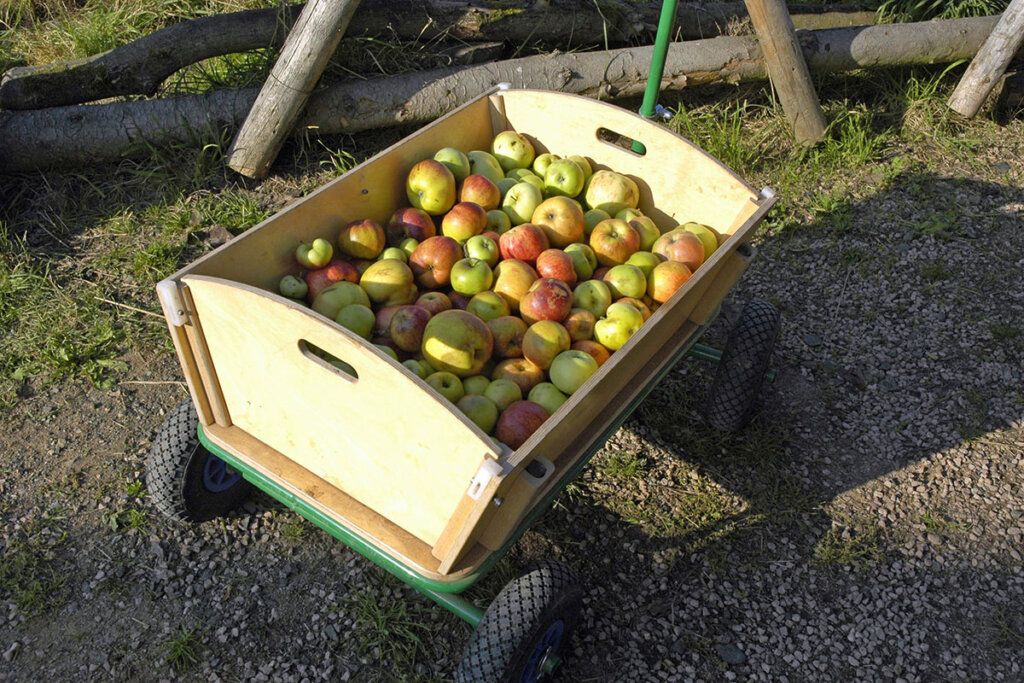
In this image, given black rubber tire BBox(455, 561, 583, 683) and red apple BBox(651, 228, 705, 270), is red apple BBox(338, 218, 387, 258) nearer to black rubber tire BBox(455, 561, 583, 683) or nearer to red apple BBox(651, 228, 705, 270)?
red apple BBox(651, 228, 705, 270)

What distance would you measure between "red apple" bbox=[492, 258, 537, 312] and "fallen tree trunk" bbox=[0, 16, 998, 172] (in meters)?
2.01

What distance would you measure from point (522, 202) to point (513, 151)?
12.9 inches

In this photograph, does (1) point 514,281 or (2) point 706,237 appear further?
(2) point 706,237

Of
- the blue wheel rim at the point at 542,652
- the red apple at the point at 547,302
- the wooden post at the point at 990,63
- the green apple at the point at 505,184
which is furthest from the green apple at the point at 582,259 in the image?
the wooden post at the point at 990,63

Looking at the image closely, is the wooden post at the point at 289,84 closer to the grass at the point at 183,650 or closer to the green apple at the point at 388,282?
the green apple at the point at 388,282

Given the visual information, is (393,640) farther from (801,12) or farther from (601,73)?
(801,12)

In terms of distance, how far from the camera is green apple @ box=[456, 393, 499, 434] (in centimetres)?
240

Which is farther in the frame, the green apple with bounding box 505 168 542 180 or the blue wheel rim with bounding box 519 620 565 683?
the green apple with bounding box 505 168 542 180

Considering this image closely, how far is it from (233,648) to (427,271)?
1411mm

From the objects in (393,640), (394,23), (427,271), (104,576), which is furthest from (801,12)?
(104,576)

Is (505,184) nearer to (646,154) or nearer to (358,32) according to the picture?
(646,154)

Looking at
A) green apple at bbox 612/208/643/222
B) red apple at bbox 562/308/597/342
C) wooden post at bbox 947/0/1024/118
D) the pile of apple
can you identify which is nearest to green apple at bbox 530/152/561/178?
the pile of apple

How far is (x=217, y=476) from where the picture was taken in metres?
3.06

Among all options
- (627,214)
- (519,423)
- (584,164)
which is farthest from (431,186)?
(519,423)
